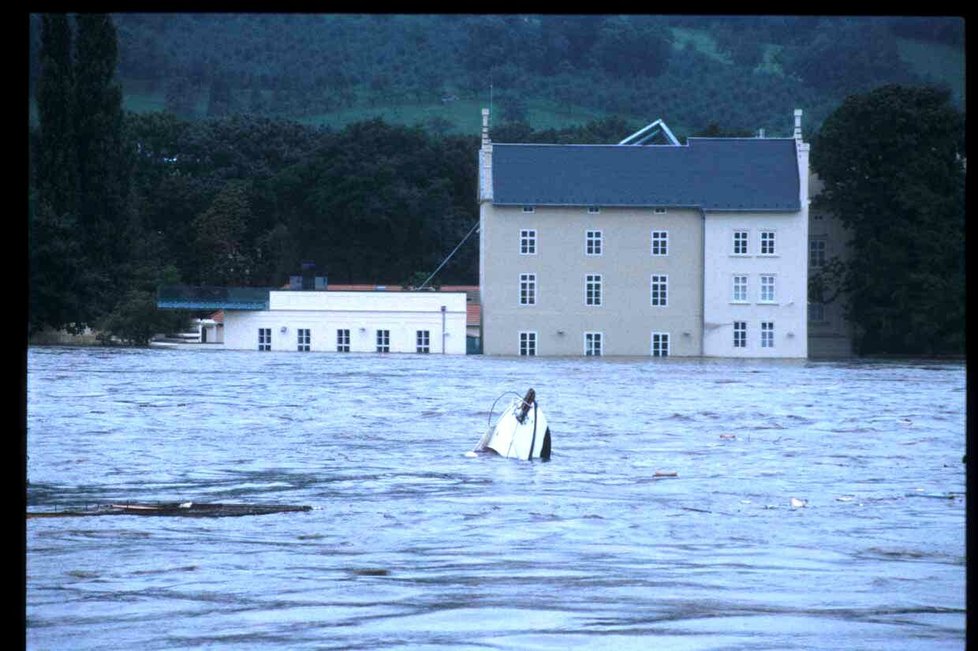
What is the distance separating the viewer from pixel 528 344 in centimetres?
6781

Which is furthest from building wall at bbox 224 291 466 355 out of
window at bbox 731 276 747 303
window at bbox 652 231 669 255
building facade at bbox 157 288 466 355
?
window at bbox 731 276 747 303

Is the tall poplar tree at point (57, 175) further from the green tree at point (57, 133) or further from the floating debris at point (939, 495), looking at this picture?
the floating debris at point (939, 495)

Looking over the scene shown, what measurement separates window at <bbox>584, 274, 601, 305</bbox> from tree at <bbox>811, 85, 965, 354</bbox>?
379 inches

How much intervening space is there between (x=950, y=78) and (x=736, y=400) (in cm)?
5787

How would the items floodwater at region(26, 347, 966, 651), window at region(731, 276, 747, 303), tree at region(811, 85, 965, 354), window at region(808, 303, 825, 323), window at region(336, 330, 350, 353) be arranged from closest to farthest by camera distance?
floodwater at region(26, 347, 966, 651) → tree at region(811, 85, 965, 354) → window at region(336, 330, 350, 353) → window at region(731, 276, 747, 303) → window at region(808, 303, 825, 323)

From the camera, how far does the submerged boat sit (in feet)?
80.0

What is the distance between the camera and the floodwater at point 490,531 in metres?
10.2

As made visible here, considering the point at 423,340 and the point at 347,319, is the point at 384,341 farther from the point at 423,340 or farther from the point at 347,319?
the point at 347,319

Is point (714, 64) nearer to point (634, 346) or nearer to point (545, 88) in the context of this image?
point (545, 88)

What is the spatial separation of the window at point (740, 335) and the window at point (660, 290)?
286 centimetres

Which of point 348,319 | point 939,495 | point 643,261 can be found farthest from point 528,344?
point 939,495

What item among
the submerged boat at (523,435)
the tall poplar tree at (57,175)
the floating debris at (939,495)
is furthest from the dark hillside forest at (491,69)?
the floating debris at (939,495)

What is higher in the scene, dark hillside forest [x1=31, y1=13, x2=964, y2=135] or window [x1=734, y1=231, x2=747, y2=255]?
dark hillside forest [x1=31, y1=13, x2=964, y2=135]

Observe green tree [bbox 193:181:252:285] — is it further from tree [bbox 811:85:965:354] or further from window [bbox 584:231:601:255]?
tree [bbox 811:85:965:354]
